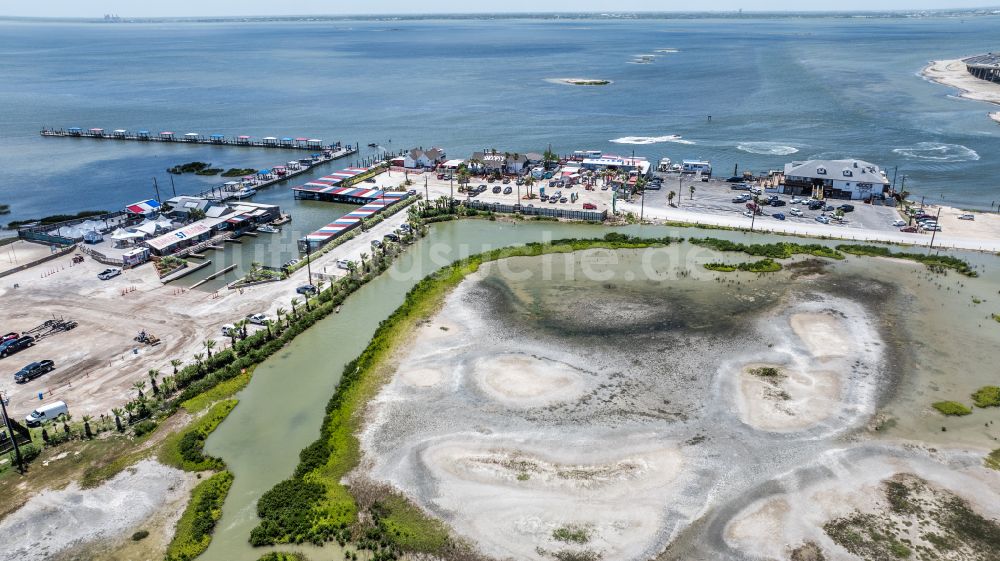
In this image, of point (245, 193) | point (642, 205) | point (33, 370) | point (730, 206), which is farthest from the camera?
point (245, 193)

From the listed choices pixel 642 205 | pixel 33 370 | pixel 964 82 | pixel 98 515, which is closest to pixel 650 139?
pixel 642 205

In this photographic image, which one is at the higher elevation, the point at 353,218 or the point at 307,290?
the point at 353,218

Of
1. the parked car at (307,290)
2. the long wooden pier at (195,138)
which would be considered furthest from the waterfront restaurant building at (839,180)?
the long wooden pier at (195,138)

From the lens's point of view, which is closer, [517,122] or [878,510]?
[878,510]

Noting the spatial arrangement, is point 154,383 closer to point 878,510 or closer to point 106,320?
point 106,320

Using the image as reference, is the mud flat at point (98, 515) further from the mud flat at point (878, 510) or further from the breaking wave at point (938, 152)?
the breaking wave at point (938, 152)
